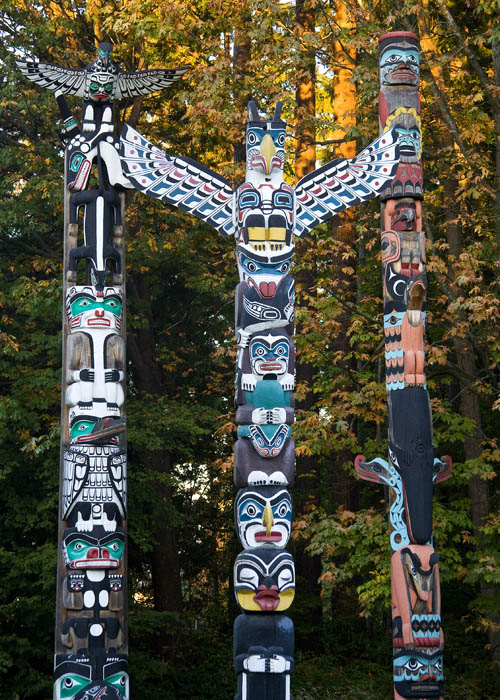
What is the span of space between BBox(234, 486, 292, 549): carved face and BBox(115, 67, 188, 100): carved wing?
4.43 metres

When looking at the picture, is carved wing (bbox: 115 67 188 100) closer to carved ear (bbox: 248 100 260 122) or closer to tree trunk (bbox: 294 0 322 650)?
carved ear (bbox: 248 100 260 122)

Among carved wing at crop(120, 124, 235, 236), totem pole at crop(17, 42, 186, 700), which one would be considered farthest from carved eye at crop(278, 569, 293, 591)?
carved wing at crop(120, 124, 235, 236)

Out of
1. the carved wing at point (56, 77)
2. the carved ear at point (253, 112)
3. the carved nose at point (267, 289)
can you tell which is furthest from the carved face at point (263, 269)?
the carved wing at point (56, 77)

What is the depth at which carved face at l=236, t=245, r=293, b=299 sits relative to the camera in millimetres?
7840

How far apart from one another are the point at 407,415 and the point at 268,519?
2169 mm

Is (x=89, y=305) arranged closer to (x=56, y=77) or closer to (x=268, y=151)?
(x=268, y=151)

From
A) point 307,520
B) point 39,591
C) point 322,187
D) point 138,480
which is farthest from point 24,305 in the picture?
point 322,187

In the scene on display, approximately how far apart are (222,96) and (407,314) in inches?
255

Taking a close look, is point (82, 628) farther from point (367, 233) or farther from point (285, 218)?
point (367, 233)

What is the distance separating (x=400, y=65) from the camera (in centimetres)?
971

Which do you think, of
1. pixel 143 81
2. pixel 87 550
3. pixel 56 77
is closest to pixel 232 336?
pixel 143 81

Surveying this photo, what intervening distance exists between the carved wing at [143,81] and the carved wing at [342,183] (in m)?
1.87

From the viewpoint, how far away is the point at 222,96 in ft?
46.6

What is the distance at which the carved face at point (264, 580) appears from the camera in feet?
22.8
